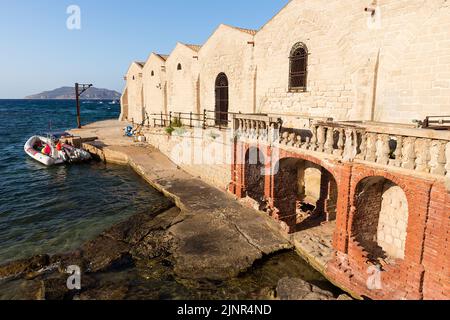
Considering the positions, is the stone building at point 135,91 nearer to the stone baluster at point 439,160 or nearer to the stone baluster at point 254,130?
the stone baluster at point 254,130

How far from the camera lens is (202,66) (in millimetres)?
22359

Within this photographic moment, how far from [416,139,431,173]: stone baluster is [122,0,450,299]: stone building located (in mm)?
23

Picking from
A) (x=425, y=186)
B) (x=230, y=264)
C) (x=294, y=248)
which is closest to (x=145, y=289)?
(x=230, y=264)

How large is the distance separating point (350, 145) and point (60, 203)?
50.3 ft

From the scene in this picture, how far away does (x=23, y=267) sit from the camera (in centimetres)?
1059

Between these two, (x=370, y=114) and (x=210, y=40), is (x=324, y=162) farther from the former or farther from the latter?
(x=210, y=40)

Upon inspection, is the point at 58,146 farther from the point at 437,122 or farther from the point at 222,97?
the point at 437,122

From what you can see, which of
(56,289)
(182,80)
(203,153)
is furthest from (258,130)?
(182,80)

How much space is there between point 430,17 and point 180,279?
35.8 feet

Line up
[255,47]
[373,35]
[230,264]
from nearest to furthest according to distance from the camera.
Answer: [230,264], [373,35], [255,47]

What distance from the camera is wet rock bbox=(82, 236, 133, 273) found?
10461 mm

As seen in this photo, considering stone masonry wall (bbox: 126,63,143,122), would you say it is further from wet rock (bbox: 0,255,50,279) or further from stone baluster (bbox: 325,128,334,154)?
stone baluster (bbox: 325,128,334,154)

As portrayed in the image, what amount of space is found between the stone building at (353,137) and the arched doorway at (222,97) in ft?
5.03

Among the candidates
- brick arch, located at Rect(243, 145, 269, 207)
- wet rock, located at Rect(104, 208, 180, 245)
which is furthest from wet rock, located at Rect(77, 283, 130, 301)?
brick arch, located at Rect(243, 145, 269, 207)
